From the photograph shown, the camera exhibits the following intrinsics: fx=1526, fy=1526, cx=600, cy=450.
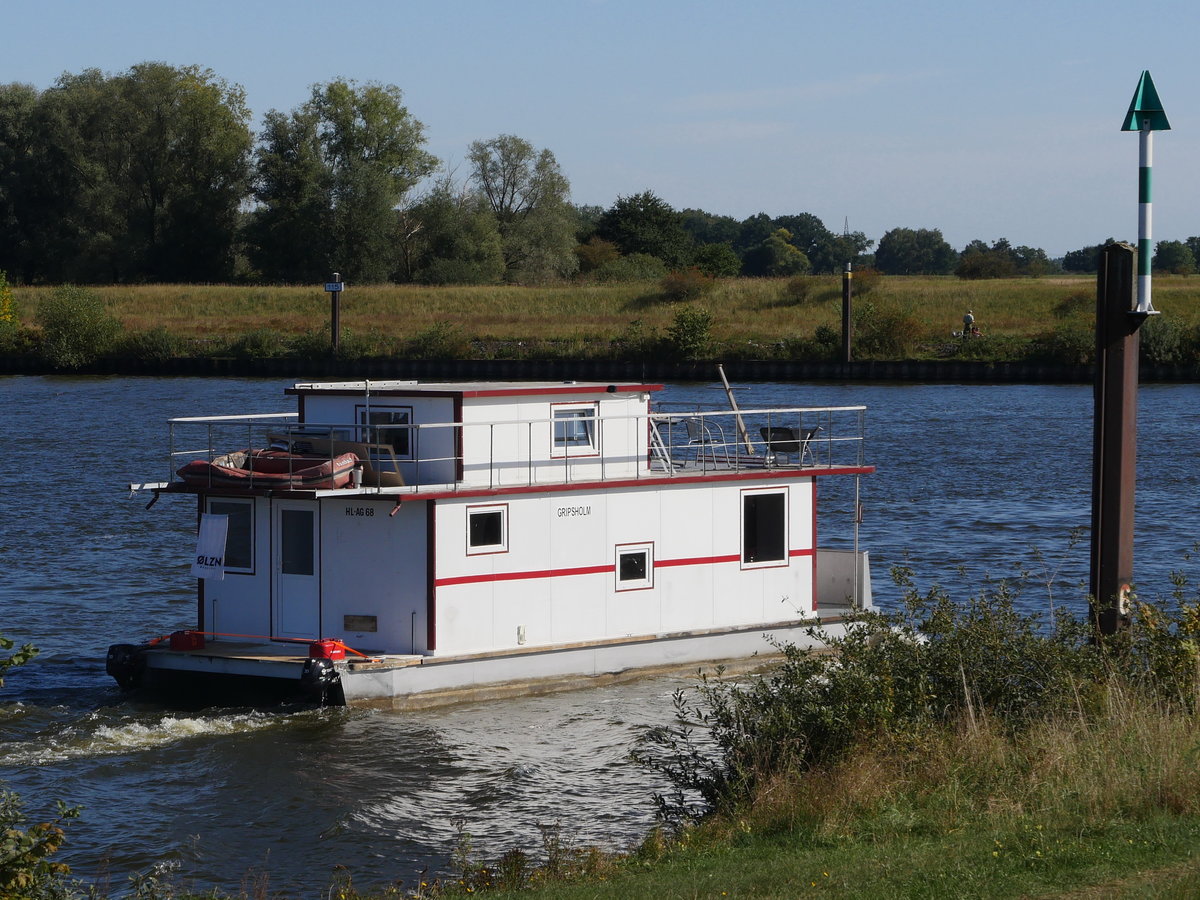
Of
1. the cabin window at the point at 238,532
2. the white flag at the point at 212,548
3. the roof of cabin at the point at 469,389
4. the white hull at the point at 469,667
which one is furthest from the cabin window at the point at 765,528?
the white flag at the point at 212,548

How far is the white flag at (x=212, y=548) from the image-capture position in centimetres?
1938

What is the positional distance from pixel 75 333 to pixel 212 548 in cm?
7227

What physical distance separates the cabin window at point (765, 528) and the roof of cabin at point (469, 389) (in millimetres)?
2344

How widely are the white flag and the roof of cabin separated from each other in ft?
Result: 6.25

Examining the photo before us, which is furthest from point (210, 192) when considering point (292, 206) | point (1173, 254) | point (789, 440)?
point (1173, 254)

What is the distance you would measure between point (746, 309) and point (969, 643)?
80326mm

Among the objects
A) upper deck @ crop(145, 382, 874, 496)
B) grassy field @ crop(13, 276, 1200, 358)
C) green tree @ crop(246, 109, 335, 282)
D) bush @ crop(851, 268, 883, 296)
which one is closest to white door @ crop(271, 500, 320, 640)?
upper deck @ crop(145, 382, 874, 496)

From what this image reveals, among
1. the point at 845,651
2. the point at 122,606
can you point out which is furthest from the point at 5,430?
the point at 845,651

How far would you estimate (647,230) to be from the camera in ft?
412

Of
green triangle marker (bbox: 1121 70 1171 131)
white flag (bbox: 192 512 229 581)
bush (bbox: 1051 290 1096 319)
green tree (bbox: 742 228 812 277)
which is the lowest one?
white flag (bbox: 192 512 229 581)

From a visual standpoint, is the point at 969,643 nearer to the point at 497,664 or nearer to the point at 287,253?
the point at 497,664

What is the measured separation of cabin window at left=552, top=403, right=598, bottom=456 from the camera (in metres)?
20.3

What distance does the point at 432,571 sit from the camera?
18.7 metres

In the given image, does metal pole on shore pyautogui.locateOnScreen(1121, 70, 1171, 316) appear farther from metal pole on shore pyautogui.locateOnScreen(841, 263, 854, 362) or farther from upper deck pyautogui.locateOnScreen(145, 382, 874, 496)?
metal pole on shore pyautogui.locateOnScreen(841, 263, 854, 362)
